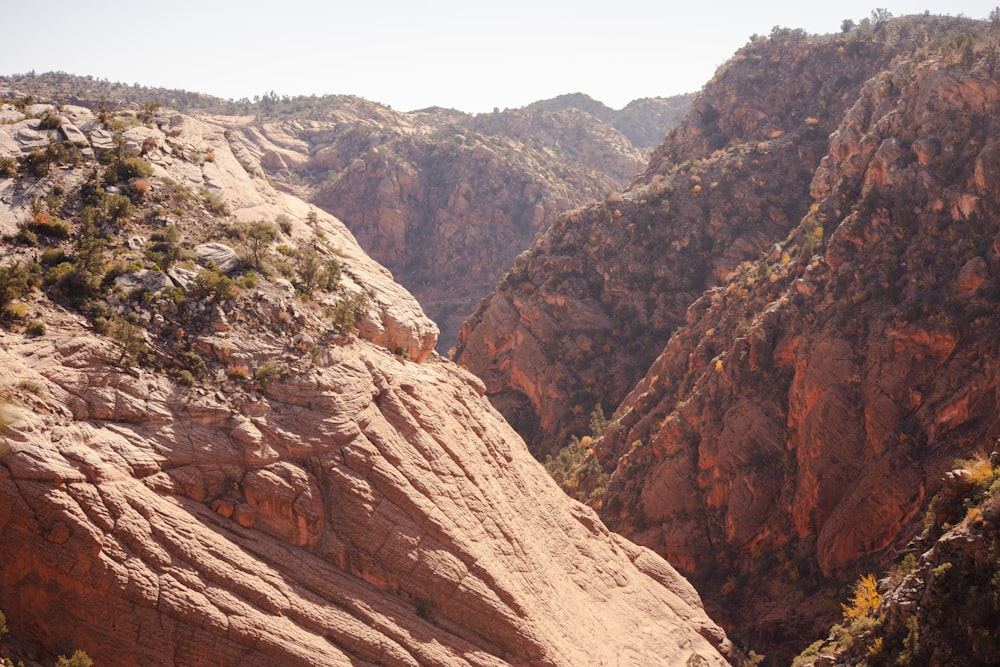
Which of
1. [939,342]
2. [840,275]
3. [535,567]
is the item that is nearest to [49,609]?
[535,567]

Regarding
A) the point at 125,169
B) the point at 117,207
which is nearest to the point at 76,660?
the point at 117,207

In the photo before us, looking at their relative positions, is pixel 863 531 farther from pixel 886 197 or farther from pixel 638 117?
pixel 638 117

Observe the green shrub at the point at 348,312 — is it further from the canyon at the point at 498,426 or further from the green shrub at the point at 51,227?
the green shrub at the point at 51,227

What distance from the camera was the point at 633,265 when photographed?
210 ft

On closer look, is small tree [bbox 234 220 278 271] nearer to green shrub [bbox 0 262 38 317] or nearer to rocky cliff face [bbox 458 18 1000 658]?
Result: green shrub [bbox 0 262 38 317]

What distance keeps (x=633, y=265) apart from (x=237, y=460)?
4903cm

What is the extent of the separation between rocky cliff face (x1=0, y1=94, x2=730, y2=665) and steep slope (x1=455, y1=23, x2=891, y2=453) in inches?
1277

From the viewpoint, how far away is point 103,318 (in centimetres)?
1862

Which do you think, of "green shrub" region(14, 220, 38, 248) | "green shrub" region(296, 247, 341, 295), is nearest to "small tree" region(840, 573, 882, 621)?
"green shrub" region(296, 247, 341, 295)

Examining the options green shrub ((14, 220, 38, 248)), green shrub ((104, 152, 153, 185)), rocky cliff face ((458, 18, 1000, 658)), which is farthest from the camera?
rocky cliff face ((458, 18, 1000, 658))

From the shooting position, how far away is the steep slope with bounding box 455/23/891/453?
60406mm

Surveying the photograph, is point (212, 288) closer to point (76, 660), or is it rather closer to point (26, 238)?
point (26, 238)

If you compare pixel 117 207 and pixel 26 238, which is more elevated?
pixel 117 207

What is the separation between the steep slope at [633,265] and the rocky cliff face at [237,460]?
3243 centimetres
